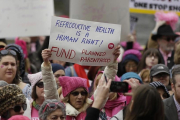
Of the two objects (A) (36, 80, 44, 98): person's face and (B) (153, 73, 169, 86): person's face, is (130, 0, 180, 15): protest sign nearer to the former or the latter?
(B) (153, 73, 169, 86): person's face

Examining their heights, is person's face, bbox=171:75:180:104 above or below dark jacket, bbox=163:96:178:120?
above

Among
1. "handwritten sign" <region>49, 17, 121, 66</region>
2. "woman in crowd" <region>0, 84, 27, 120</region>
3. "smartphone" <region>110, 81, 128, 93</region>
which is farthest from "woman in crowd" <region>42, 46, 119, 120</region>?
"smartphone" <region>110, 81, 128, 93</region>

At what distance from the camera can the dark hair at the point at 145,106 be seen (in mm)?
4496

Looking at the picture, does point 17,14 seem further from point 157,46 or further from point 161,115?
point 161,115

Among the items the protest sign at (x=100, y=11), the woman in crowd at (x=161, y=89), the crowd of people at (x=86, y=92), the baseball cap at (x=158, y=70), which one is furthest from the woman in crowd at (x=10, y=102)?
the protest sign at (x=100, y=11)

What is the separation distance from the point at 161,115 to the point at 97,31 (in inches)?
61.6

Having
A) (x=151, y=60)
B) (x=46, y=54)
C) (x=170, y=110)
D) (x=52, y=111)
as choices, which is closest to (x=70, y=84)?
(x=46, y=54)

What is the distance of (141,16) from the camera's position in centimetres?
1395

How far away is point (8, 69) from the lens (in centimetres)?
672

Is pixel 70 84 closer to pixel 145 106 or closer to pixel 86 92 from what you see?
pixel 86 92

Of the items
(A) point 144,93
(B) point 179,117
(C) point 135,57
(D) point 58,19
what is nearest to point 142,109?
(A) point 144,93

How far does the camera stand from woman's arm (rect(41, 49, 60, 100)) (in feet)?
18.4

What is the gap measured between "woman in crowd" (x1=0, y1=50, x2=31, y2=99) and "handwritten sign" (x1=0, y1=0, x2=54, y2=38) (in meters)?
1.89

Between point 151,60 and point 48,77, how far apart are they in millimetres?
3288
